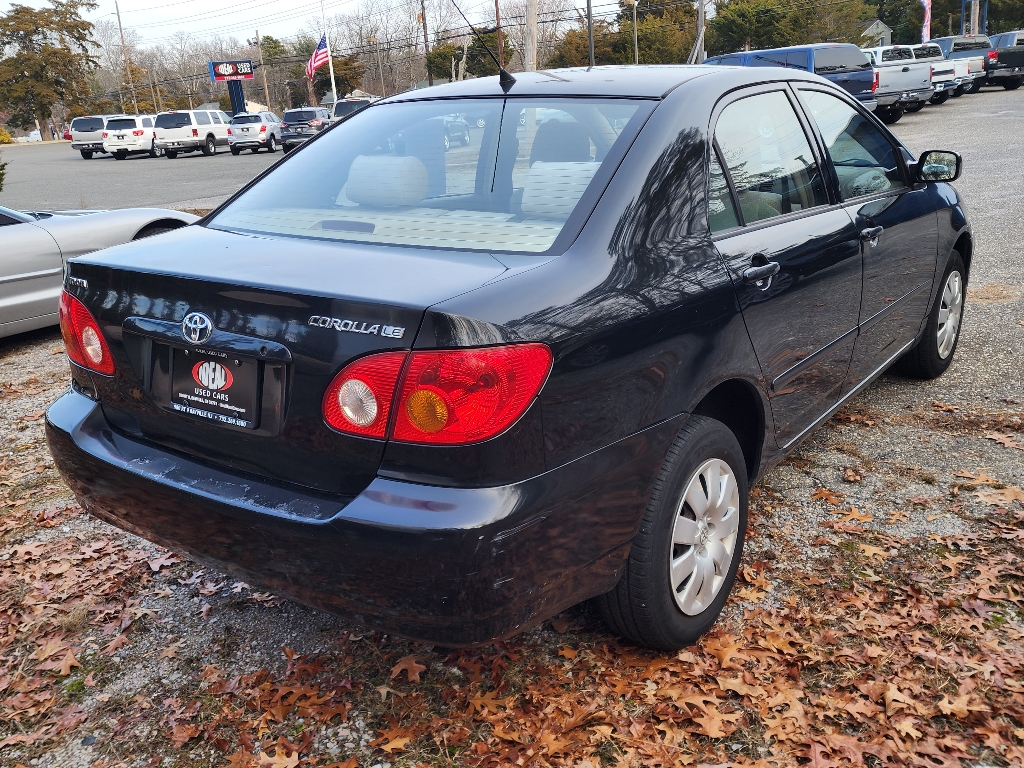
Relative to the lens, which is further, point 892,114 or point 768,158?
point 892,114

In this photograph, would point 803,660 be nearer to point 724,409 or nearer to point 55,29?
point 724,409

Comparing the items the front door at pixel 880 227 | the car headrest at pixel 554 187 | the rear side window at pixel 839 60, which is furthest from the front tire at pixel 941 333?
the rear side window at pixel 839 60

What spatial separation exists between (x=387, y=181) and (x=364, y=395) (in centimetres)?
116

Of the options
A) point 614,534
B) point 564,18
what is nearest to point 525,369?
point 614,534

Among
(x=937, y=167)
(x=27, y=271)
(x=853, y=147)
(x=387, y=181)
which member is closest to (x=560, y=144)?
(x=387, y=181)

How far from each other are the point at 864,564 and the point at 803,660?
670 mm

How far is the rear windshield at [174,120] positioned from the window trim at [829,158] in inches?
1425

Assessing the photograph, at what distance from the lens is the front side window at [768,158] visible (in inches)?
118

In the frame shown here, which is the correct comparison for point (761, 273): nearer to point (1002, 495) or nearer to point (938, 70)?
point (1002, 495)

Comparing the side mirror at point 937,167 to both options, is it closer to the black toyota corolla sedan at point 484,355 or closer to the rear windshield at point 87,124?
the black toyota corolla sedan at point 484,355

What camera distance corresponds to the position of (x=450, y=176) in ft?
9.59

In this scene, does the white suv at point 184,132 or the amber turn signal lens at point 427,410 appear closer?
the amber turn signal lens at point 427,410

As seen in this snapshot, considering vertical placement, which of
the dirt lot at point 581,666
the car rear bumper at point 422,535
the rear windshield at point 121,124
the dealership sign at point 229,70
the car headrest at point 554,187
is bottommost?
the dirt lot at point 581,666

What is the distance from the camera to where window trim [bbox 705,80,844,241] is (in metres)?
2.89
